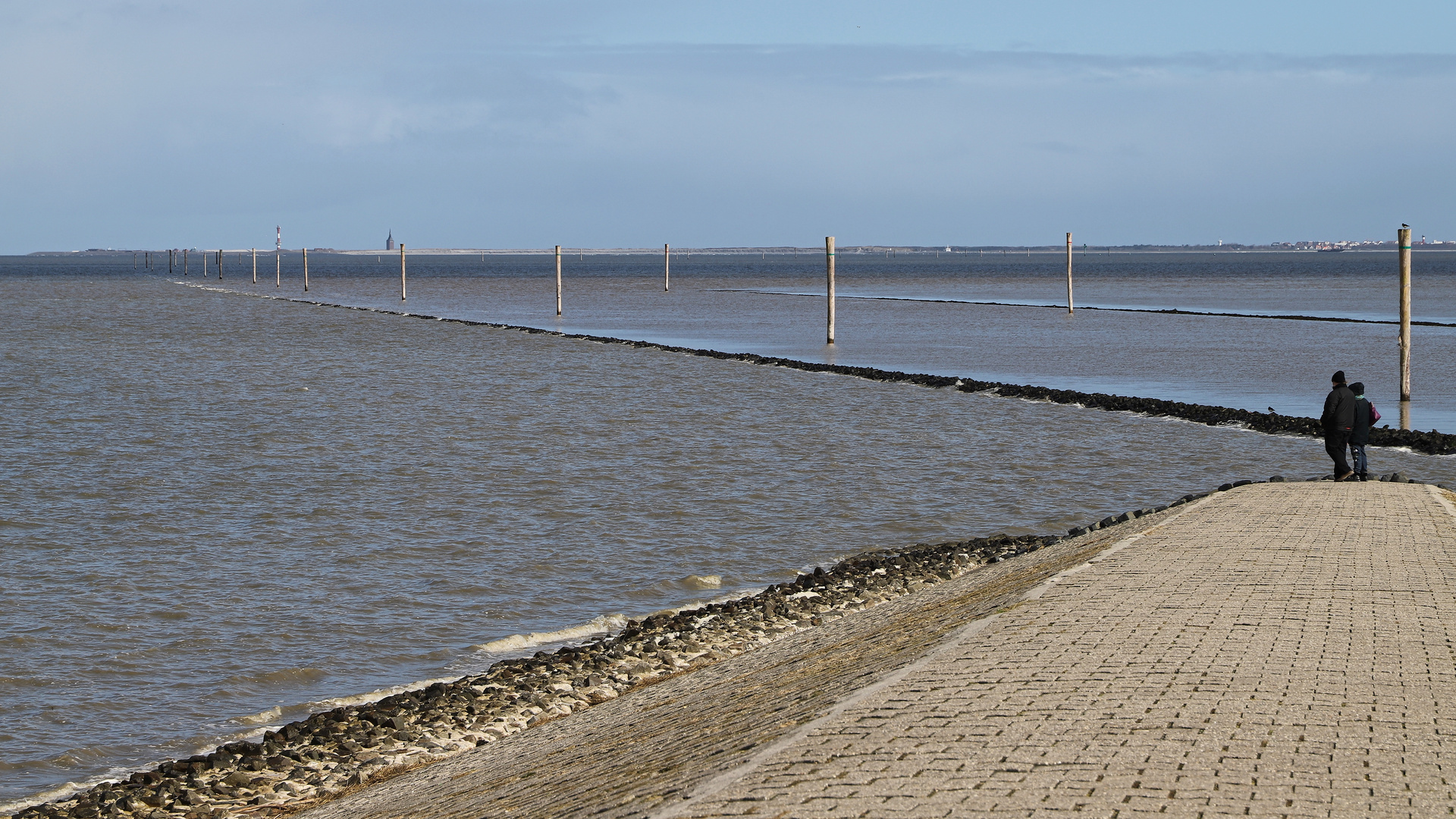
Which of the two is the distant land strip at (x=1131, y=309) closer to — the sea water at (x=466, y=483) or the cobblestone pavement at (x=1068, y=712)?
the sea water at (x=466, y=483)

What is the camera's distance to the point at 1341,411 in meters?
14.8

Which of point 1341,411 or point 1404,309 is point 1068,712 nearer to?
point 1341,411

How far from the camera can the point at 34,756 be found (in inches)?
322

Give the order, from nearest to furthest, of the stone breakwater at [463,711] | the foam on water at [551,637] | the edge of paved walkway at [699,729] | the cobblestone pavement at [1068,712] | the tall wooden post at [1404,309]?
the cobblestone pavement at [1068,712]
the edge of paved walkway at [699,729]
the stone breakwater at [463,711]
the foam on water at [551,637]
the tall wooden post at [1404,309]

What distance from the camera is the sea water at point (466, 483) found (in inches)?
393


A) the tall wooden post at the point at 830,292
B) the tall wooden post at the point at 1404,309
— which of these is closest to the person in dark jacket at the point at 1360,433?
the tall wooden post at the point at 1404,309

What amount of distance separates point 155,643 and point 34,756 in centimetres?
220

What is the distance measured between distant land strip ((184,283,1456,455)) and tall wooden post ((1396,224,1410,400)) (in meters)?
2.71

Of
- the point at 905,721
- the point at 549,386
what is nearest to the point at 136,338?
the point at 549,386

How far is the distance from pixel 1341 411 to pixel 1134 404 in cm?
998

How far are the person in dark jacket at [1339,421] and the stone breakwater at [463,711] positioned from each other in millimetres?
4933

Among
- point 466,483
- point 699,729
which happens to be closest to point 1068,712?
point 699,729

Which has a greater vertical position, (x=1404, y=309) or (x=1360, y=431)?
(x=1404, y=309)

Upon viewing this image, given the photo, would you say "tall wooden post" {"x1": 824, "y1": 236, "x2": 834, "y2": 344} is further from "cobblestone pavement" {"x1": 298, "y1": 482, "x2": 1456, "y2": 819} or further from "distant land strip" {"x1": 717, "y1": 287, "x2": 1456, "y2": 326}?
"cobblestone pavement" {"x1": 298, "y1": 482, "x2": 1456, "y2": 819}
